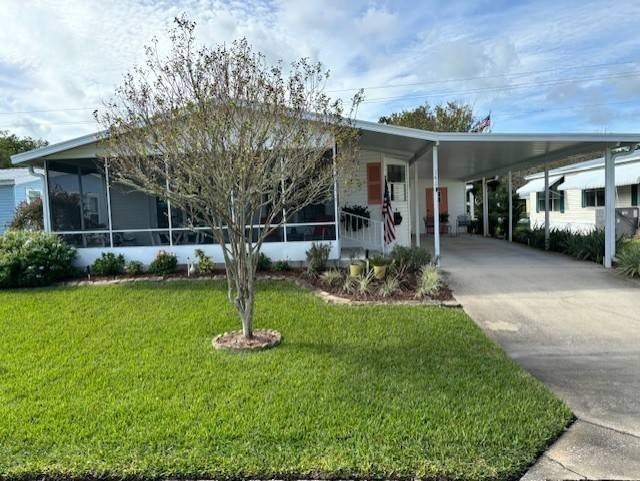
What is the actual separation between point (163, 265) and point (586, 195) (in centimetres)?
1935

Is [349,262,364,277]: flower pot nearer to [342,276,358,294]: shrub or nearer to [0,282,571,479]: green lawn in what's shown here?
[342,276,358,294]: shrub

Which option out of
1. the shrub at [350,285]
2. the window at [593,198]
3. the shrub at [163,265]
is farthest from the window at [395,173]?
the window at [593,198]

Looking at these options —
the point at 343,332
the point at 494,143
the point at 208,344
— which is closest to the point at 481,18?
the point at 494,143

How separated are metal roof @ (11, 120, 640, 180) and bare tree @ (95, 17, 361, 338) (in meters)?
3.44

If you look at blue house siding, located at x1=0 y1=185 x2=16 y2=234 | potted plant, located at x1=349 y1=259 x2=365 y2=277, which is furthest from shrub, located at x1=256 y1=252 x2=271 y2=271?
blue house siding, located at x1=0 y1=185 x2=16 y2=234

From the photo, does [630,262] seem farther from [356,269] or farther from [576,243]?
[356,269]

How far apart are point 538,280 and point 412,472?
23.5ft

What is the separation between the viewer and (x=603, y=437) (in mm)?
3211

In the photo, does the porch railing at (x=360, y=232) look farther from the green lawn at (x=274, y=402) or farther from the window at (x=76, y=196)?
the window at (x=76, y=196)

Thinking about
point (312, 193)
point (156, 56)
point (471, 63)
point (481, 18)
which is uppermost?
point (471, 63)

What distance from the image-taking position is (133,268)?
32.2 ft

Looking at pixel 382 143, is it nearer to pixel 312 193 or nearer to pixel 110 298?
pixel 312 193

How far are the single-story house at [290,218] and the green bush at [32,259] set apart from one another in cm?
81

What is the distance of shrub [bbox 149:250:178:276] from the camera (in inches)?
385
